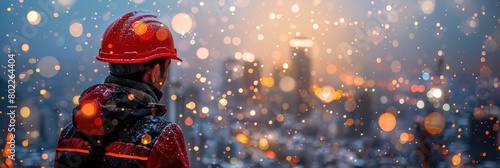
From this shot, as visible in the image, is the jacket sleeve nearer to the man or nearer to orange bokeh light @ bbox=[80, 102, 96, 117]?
the man

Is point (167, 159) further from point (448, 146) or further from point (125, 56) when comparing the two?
point (448, 146)

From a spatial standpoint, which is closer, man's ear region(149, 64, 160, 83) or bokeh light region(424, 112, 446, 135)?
man's ear region(149, 64, 160, 83)

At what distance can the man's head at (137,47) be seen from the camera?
4.42ft

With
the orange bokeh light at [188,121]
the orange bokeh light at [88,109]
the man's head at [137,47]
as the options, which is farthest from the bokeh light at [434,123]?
the orange bokeh light at [88,109]

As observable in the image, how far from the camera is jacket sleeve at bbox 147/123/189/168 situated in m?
1.26

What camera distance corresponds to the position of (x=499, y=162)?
6300cm

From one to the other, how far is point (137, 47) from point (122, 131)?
208 mm

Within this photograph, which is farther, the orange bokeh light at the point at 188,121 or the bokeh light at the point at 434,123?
the bokeh light at the point at 434,123

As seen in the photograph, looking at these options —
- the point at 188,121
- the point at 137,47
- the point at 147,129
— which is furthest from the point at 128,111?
the point at 188,121

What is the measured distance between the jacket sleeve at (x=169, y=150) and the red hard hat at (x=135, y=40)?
192 mm

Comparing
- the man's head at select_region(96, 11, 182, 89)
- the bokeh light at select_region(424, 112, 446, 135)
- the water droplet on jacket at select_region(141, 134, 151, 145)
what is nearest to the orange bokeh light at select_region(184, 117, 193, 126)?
the bokeh light at select_region(424, 112, 446, 135)

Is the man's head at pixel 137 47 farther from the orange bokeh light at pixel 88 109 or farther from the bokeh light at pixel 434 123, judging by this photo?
the bokeh light at pixel 434 123

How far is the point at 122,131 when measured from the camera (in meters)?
1.30

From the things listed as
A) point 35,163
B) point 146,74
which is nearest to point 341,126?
point 35,163
